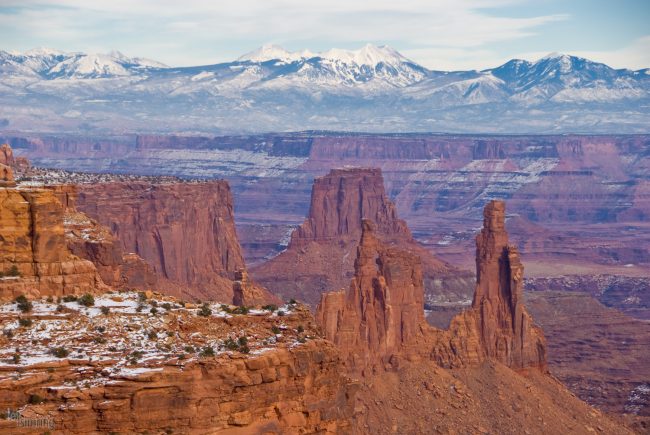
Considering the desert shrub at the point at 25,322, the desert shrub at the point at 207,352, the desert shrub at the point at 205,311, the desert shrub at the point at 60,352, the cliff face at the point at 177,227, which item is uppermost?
the desert shrub at the point at 25,322

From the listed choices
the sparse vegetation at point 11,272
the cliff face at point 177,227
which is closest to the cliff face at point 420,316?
the cliff face at point 177,227

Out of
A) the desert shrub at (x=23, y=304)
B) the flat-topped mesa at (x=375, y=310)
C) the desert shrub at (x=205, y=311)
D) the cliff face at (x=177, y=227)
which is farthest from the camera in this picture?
the cliff face at (x=177, y=227)

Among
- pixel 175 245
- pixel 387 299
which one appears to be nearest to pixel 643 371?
pixel 175 245

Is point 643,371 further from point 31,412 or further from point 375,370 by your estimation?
point 31,412

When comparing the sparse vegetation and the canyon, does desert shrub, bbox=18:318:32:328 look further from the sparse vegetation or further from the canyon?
the sparse vegetation

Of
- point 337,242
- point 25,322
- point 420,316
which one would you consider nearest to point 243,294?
point 420,316

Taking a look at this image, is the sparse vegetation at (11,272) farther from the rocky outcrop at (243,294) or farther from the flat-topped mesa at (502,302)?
the flat-topped mesa at (502,302)
